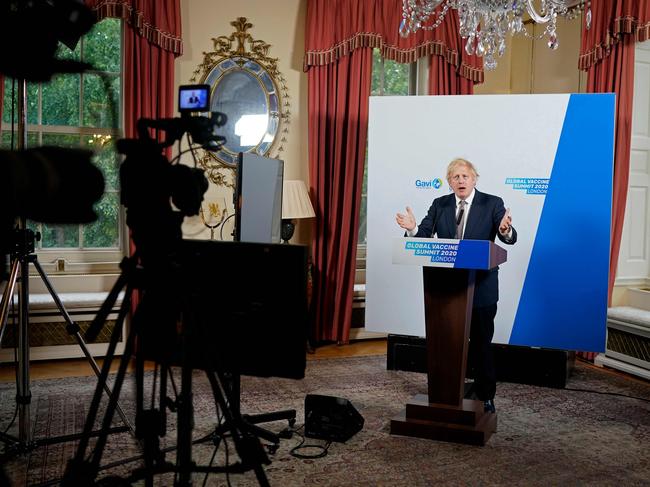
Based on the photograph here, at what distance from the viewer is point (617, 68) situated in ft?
14.6

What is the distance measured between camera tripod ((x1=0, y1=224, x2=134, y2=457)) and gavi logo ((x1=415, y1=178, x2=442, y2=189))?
7.38ft

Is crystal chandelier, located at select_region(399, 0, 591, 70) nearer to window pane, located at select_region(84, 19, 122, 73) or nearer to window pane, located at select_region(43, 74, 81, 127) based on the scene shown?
window pane, located at select_region(84, 19, 122, 73)

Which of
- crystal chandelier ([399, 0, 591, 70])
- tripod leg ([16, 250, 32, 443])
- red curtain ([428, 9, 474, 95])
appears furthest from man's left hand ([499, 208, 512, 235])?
tripod leg ([16, 250, 32, 443])

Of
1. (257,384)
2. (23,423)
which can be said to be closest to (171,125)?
(23,423)

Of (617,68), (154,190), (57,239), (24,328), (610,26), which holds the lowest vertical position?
(24,328)

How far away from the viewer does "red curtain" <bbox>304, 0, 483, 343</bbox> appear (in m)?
5.06

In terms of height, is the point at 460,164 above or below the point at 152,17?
below

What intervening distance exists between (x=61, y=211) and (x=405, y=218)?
3059 millimetres

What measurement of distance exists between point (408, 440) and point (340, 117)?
9.18ft

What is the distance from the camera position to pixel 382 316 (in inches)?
169

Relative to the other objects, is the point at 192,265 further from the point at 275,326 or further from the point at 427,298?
the point at 427,298

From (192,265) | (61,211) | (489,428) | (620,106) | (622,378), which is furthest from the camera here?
(620,106)

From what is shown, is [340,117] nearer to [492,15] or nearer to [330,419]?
[492,15]

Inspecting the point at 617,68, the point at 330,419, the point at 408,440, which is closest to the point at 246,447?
the point at 330,419
